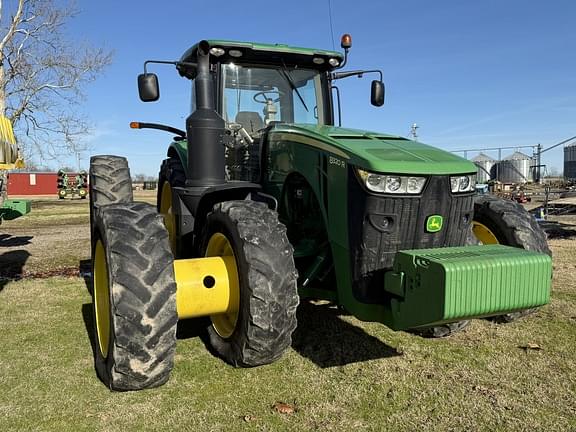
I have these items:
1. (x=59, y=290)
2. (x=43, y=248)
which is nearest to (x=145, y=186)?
(x=43, y=248)

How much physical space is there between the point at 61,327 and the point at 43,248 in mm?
5880

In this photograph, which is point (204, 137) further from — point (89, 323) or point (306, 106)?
point (89, 323)

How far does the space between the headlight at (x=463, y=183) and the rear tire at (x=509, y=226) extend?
1.07 m

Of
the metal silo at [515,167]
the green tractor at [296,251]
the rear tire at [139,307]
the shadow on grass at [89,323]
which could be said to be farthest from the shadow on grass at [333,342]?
the metal silo at [515,167]

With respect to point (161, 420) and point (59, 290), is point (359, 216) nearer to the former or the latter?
point (161, 420)

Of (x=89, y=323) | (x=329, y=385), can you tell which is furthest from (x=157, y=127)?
(x=329, y=385)

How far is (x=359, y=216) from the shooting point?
3.29m

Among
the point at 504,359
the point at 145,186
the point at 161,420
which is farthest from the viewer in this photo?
the point at 145,186

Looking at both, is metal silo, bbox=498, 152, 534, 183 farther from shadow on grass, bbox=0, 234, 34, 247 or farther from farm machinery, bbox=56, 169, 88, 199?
farm machinery, bbox=56, 169, 88, 199

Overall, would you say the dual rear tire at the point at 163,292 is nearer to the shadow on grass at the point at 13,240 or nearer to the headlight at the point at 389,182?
the headlight at the point at 389,182

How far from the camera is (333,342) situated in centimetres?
420

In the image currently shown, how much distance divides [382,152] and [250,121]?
194 centimetres

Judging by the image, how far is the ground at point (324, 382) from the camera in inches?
115

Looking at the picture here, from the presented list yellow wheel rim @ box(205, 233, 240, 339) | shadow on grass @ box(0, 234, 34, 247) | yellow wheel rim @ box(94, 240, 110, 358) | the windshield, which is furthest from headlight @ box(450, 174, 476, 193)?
shadow on grass @ box(0, 234, 34, 247)
